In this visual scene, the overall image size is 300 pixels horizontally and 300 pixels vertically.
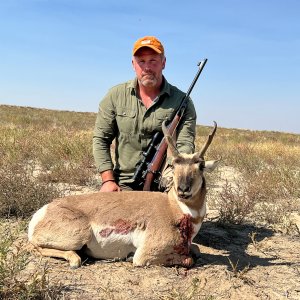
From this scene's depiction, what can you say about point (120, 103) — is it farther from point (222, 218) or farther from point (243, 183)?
point (243, 183)

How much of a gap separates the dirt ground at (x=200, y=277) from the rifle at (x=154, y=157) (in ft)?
4.11

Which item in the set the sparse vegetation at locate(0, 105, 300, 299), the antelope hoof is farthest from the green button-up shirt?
the antelope hoof

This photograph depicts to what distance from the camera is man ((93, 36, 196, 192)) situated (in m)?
6.59

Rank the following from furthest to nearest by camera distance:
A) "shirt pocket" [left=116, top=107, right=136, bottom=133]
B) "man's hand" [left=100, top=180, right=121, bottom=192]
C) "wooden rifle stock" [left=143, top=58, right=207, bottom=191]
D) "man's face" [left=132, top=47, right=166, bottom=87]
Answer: "shirt pocket" [left=116, top=107, right=136, bottom=133] → "man's face" [left=132, top=47, right=166, bottom=87] → "wooden rifle stock" [left=143, top=58, right=207, bottom=191] → "man's hand" [left=100, top=180, right=121, bottom=192]

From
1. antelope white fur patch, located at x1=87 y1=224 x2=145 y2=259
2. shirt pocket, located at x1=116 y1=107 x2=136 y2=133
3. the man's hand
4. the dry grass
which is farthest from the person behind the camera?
the dry grass

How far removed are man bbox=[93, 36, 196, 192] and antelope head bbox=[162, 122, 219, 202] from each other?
1.41 m

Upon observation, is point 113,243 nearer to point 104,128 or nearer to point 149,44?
point 104,128

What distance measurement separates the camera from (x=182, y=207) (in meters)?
5.17

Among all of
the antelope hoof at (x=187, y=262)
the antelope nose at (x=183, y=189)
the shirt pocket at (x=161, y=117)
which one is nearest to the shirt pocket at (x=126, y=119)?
the shirt pocket at (x=161, y=117)

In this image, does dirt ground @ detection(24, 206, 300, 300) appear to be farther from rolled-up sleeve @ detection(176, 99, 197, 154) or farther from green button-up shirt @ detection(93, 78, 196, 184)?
green button-up shirt @ detection(93, 78, 196, 184)

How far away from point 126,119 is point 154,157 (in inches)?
31.0

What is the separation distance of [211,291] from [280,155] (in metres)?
12.4

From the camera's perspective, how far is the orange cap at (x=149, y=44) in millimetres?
6465

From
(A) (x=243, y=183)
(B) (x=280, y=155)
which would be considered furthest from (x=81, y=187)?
(B) (x=280, y=155)
